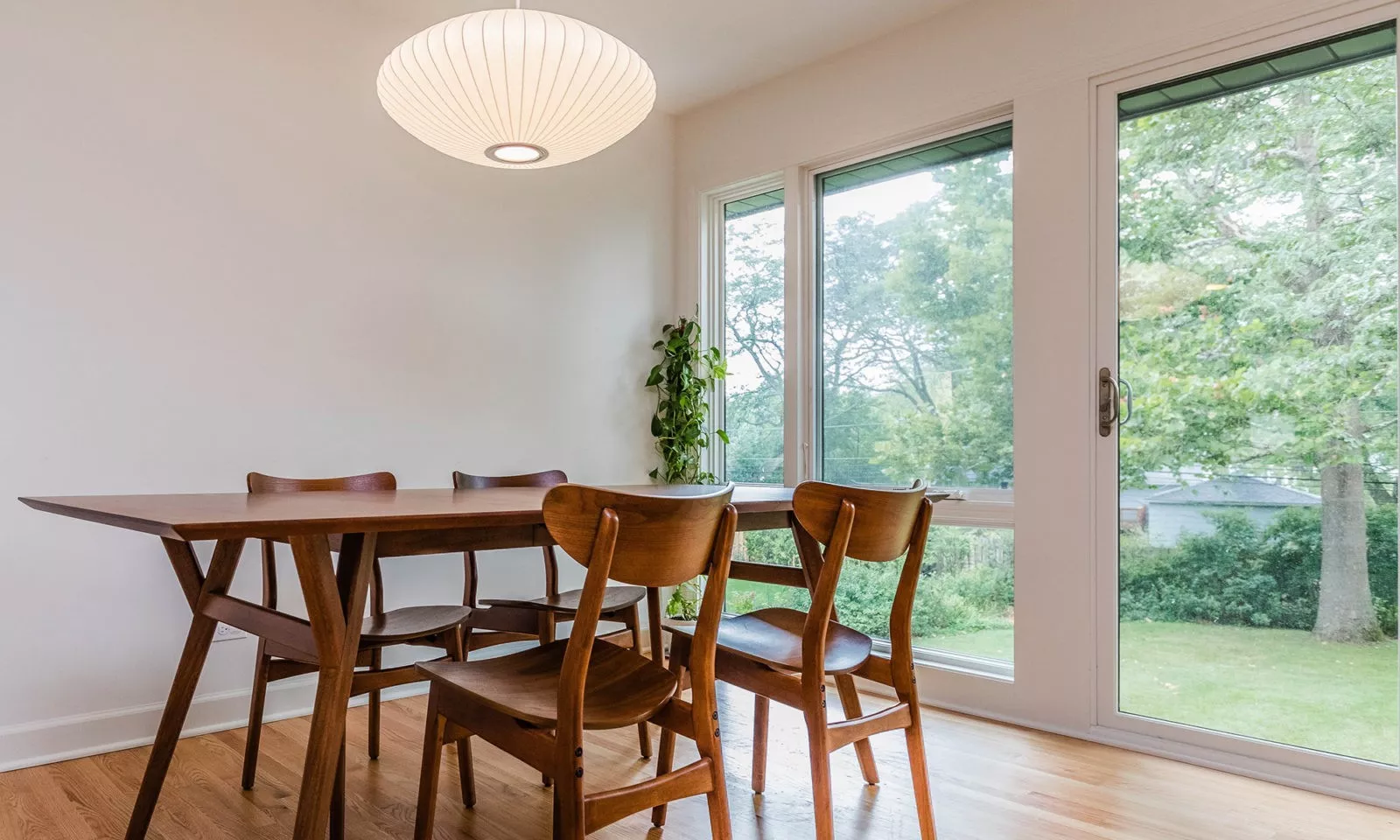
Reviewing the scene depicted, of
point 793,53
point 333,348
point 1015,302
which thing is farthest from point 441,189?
point 1015,302

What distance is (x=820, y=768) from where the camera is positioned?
1.79m

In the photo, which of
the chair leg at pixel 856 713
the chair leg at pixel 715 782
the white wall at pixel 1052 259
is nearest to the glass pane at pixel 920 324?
the white wall at pixel 1052 259

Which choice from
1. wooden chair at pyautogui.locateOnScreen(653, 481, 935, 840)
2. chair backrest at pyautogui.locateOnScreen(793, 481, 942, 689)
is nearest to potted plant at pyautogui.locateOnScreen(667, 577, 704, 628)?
wooden chair at pyautogui.locateOnScreen(653, 481, 935, 840)

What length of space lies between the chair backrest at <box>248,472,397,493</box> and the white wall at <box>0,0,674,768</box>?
1.88 ft

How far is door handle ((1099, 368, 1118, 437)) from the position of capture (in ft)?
9.14

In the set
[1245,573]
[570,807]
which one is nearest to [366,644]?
[570,807]

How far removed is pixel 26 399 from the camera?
2.53 metres

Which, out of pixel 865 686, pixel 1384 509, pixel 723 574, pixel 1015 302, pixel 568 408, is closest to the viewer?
pixel 723 574

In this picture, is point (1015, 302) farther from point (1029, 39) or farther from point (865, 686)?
point (865, 686)

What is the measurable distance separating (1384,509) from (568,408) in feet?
9.67

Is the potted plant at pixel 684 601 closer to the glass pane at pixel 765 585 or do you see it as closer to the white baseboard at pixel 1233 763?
the glass pane at pixel 765 585

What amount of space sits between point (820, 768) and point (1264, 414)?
5.77 feet

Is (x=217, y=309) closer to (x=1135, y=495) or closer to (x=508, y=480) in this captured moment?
(x=508, y=480)

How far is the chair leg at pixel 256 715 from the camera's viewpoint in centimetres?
228
